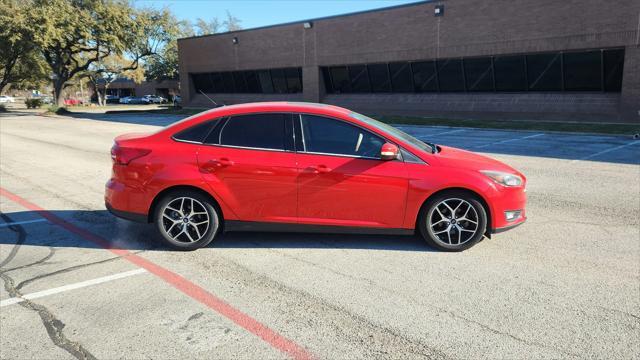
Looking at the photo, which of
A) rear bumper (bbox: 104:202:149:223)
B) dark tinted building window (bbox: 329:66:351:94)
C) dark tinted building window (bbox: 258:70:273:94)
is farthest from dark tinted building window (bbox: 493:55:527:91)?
rear bumper (bbox: 104:202:149:223)

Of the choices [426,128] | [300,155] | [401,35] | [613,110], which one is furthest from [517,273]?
[401,35]

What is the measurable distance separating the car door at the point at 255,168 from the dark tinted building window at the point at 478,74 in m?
21.9

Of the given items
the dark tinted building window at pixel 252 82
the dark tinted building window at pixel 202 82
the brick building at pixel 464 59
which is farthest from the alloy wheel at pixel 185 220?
the dark tinted building window at pixel 202 82

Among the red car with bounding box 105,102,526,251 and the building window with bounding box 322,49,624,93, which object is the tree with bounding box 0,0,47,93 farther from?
the red car with bounding box 105,102,526,251

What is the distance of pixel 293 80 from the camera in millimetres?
33500

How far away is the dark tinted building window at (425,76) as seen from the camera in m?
26.3

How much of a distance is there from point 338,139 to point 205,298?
2065mm

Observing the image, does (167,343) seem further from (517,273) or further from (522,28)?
(522,28)

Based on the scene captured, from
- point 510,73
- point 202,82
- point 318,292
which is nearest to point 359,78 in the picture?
point 510,73

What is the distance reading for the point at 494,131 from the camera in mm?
18906

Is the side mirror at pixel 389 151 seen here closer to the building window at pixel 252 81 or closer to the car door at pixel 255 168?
the car door at pixel 255 168

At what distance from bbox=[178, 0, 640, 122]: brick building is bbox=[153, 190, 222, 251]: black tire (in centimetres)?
2130

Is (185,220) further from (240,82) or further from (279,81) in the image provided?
(240,82)

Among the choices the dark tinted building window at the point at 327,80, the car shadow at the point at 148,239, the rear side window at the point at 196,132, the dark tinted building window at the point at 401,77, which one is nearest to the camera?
the rear side window at the point at 196,132
